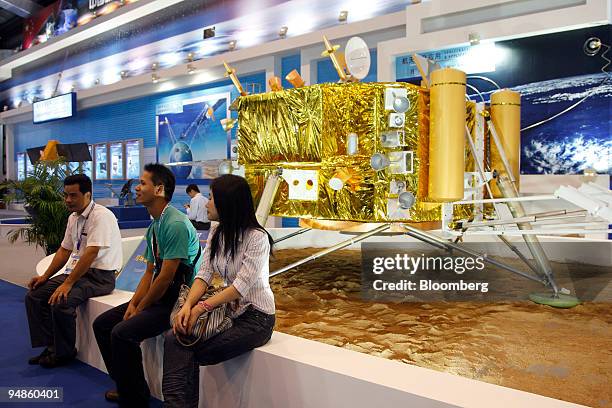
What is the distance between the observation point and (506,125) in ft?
13.1

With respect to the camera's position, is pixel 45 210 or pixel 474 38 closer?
pixel 45 210

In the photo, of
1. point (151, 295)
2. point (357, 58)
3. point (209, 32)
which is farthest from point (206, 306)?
point (209, 32)

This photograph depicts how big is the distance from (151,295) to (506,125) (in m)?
2.84

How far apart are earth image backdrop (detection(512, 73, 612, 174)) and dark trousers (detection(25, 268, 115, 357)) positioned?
17.6 feet

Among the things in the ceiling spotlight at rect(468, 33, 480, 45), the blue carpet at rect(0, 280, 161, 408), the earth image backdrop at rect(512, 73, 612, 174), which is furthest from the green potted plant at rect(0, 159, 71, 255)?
the earth image backdrop at rect(512, 73, 612, 174)

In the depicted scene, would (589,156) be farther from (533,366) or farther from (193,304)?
(193,304)

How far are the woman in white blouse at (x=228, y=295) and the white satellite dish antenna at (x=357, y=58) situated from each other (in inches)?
69.5

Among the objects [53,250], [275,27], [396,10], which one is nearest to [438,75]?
[53,250]

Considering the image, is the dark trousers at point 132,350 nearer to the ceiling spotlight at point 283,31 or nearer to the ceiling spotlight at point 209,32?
the ceiling spotlight at point 283,31

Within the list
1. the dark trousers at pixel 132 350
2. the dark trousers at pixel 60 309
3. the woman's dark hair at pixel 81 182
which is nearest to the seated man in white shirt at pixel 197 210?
the woman's dark hair at pixel 81 182

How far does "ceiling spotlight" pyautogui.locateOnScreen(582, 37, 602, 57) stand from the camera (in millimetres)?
6148

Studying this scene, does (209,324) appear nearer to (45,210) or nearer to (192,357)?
(192,357)

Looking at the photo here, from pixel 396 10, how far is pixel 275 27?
2.86 metres

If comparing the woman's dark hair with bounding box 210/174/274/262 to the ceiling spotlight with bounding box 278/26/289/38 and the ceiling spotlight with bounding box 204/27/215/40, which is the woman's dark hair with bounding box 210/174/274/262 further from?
the ceiling spotlight with bounding box 204/27/215/40
